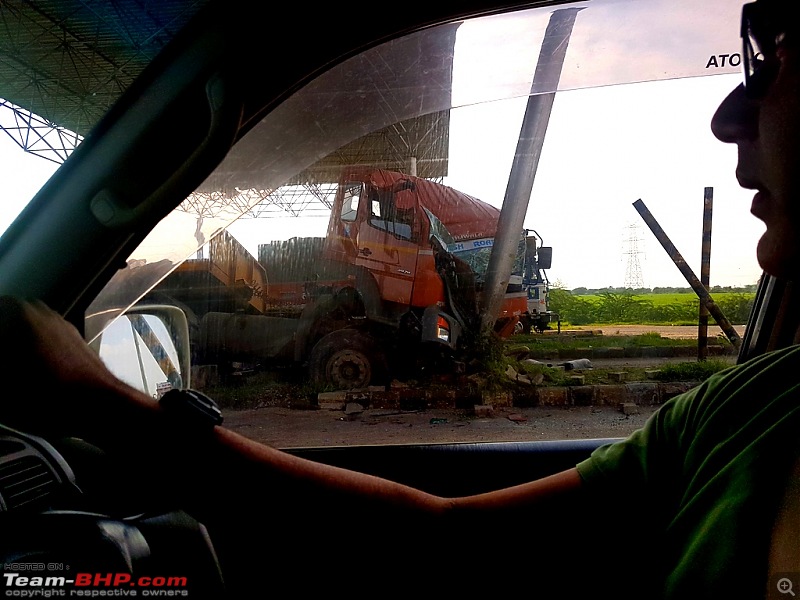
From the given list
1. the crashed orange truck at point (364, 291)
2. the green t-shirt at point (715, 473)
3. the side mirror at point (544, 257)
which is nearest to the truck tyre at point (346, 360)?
the crashed orange truck at point (364, 291)

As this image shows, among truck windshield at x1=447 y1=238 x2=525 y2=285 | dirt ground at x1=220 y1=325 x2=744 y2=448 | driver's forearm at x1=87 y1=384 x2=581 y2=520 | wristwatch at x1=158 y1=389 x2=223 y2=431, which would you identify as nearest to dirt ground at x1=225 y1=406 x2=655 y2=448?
dirt ground at x1=220 y1=325 x2=744 y2=448

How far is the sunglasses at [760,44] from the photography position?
117 cm

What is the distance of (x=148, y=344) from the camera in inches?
65.6

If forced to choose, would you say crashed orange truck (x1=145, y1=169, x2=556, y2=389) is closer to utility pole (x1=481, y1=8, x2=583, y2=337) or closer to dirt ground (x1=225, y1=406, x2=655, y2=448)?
utility pole (x1=481, y1=8, x2=583, y2=337)

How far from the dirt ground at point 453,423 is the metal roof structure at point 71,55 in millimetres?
1017

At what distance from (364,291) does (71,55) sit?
3.52 feet

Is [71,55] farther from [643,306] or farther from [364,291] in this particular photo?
[643,306]

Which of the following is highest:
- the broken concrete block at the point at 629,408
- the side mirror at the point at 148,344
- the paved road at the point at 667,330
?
the paved road at the point at 667,330

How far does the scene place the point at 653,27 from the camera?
159cm

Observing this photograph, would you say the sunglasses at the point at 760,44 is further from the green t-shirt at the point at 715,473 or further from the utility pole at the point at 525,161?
the green t-shirt at the point at 715,473

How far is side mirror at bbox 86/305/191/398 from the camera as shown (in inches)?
55.9

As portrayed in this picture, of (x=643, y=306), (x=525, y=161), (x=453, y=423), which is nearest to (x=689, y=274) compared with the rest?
(x=643, y=306)

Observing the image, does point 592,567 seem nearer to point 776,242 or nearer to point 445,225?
point 776,242

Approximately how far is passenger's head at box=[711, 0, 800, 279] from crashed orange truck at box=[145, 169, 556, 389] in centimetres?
76
